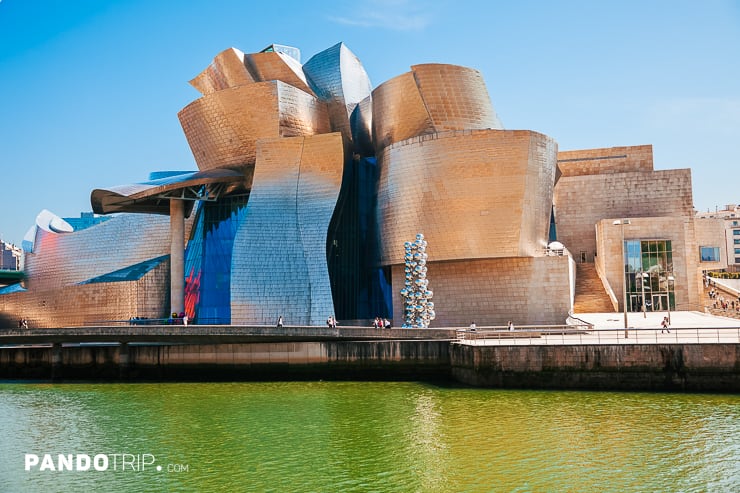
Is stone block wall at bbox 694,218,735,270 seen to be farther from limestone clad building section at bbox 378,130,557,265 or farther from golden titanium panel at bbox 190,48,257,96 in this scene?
golden titanium panel at bbox 190,48,257,96

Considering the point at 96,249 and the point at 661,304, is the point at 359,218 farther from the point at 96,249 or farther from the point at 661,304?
the point at 661,304

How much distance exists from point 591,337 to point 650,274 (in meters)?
14.9

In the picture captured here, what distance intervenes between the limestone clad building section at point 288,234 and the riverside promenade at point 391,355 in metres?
6.58

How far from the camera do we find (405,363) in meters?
23.6

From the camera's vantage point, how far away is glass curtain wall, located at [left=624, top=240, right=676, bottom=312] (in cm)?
3666

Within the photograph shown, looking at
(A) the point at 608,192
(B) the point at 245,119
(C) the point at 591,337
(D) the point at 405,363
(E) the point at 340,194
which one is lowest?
(D) the point at 405,363

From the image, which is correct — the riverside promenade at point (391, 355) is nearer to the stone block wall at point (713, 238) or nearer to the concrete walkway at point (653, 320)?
→ the concrete walkway at point (653, 320)

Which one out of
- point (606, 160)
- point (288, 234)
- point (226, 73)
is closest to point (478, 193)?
point (288, 234)

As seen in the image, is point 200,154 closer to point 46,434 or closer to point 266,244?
point 266,244

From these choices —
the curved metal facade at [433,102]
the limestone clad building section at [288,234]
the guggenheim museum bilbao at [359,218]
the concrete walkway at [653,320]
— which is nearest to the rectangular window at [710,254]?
the guggenheim museum bilbao at [359,218]

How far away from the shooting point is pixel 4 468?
13.1 meters

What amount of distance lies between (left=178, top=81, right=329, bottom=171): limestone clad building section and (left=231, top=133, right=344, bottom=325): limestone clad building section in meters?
1.83

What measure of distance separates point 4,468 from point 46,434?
9.00 ft

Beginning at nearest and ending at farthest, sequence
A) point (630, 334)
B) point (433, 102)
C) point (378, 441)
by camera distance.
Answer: point (378, 441) < point (630, 334) < point (433, 102)
